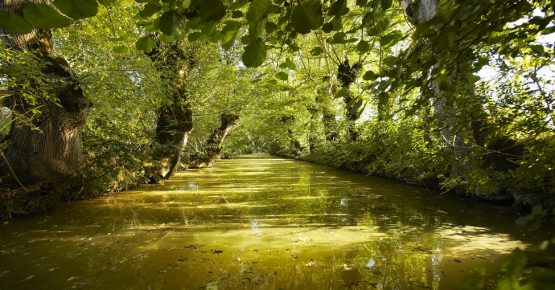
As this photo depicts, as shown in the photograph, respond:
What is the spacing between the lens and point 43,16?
71 centimetres

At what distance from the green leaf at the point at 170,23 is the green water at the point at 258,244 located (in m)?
2.51

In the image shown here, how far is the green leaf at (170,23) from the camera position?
3.07 feet

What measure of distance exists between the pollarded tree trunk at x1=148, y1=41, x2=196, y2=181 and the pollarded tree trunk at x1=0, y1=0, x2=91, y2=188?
13.3 feet

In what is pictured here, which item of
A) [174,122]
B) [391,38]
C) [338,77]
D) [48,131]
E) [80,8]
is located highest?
[338,77]

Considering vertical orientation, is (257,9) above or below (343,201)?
above

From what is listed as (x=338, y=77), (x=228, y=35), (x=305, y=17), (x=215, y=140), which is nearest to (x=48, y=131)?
(x=228, y=35)

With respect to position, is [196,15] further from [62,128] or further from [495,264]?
[62,128]

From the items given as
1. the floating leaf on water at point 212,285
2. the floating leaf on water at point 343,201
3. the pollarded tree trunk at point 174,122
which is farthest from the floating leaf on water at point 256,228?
the pollarded tree trunk at point 174,122

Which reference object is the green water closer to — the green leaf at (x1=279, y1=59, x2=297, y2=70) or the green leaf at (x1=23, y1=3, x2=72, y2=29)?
the green leaf at (x1=279, y1=59, x2=297, y2=70)

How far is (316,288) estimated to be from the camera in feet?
9.36

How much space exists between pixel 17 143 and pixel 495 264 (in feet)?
25.1

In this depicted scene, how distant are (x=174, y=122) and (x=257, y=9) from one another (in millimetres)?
10549

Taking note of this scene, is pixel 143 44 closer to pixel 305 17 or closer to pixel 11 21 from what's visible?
pixel 11 21

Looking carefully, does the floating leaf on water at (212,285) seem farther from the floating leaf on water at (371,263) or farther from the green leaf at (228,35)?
the green leaf at (228,35)
